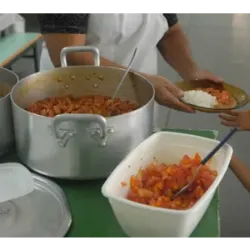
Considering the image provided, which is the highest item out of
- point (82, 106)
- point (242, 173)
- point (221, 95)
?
point (82, 106)

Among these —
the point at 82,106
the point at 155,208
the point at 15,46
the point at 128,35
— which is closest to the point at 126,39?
the point at 128,35

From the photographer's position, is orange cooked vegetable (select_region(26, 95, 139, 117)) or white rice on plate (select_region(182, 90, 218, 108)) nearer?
orange cooked vegetable (select_region(26, 95, 139, 117))

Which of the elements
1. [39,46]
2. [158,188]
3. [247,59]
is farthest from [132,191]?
[247,59]

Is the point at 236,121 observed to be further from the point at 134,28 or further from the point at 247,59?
the point at 247,59

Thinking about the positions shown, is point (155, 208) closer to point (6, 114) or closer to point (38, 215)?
point (38, 215)

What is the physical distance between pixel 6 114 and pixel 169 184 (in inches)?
12.4

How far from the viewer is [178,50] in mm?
1280

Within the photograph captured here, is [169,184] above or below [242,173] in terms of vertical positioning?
above

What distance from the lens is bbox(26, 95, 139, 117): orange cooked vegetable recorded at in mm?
768

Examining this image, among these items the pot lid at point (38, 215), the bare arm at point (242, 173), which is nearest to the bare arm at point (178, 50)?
the bare arm at point (242, 173)

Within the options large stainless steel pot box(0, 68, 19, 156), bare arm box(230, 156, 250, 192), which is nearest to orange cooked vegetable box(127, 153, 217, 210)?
large stainless steel pot box(0, 68, 19, 156)

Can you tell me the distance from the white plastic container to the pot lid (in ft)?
0.30

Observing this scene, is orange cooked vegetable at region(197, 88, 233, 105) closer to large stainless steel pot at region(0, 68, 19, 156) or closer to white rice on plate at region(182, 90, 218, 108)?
white rice on plate at region(182, 90, 218, 108)

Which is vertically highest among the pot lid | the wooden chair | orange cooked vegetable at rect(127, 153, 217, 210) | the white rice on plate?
orange cooked vegetable at rect(127, 153, 217, 210)
